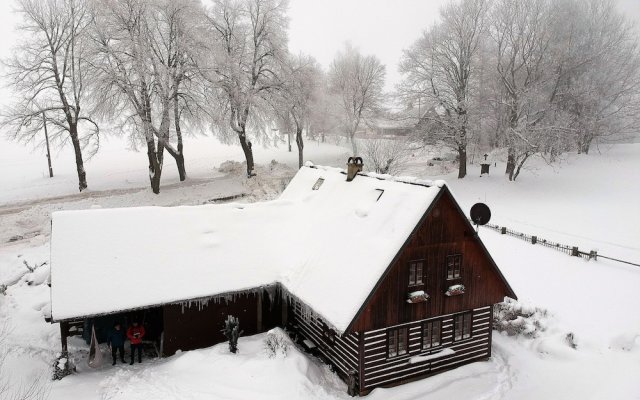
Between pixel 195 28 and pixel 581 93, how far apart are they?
35.2 m

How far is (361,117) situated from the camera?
55.1m

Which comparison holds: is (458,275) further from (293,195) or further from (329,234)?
(293,195)

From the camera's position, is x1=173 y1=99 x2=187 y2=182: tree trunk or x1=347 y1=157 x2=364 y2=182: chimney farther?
x1=173 y1=99 x2=187 y2=182: tree trunk

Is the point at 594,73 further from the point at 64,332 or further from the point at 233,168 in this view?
the point at 64,332

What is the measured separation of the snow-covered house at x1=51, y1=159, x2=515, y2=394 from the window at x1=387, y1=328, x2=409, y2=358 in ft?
0.12

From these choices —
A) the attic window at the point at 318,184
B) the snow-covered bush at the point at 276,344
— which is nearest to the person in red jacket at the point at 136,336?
the snow-covered bush at the point at 276,344

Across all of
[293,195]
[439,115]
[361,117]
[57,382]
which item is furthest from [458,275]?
[361,117]

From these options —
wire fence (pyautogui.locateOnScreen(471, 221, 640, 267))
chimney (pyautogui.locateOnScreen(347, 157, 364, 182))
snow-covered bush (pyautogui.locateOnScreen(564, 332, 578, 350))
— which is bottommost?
snow-covered bush (pyautogui.locateOnScreen(564, 332, 578, 350))

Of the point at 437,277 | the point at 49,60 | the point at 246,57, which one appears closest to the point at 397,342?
the point at 437,277

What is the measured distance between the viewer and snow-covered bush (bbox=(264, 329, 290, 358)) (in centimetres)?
1489

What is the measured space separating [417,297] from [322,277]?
317 cm

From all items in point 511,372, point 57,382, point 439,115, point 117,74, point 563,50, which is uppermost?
point 563,50

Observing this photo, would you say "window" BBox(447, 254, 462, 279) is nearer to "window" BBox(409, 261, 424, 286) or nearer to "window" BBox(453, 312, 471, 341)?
"window" BBox(409, 261, 424, 286)

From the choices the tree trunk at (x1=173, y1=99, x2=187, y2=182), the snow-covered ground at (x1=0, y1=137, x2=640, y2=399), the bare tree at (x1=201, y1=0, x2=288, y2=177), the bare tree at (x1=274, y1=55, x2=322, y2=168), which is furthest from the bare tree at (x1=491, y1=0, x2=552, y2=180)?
the tree trunk at (x1=173, y1=99, x2=187, y2=182)
